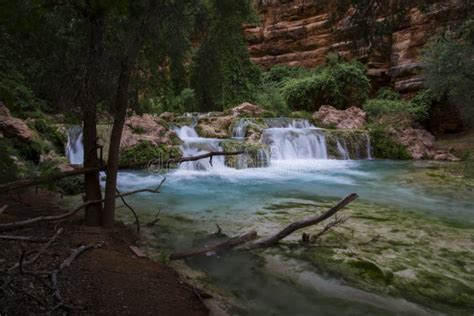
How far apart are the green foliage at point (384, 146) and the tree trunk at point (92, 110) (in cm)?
1583

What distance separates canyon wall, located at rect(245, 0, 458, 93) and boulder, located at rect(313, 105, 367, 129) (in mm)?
3162

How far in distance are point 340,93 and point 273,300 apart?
21.1m

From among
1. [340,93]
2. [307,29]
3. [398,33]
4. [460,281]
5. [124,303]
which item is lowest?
[460,281]

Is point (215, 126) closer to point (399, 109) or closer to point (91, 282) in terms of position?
point (399, 109)

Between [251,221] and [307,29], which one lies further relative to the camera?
[307,29]

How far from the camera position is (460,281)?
178 inches

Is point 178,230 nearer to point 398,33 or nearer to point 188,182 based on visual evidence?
point 188,182

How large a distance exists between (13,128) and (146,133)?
4.89 m

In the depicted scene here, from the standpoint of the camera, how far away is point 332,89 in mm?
23312

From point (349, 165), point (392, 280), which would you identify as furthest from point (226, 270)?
point (349, 165)

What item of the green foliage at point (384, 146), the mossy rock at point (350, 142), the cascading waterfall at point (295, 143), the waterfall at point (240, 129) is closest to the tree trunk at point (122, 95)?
the cascading waterfall at point (295, 143)

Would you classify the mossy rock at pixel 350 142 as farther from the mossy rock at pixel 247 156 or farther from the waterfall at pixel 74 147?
the waterfall at pixel 74 147

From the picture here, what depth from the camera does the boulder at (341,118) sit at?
20078 millimetres

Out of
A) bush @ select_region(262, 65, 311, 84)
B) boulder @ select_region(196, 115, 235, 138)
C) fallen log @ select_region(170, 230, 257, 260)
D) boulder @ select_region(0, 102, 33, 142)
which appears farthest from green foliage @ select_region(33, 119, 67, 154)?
bush @ select_region(262, 65, 311, 84)
